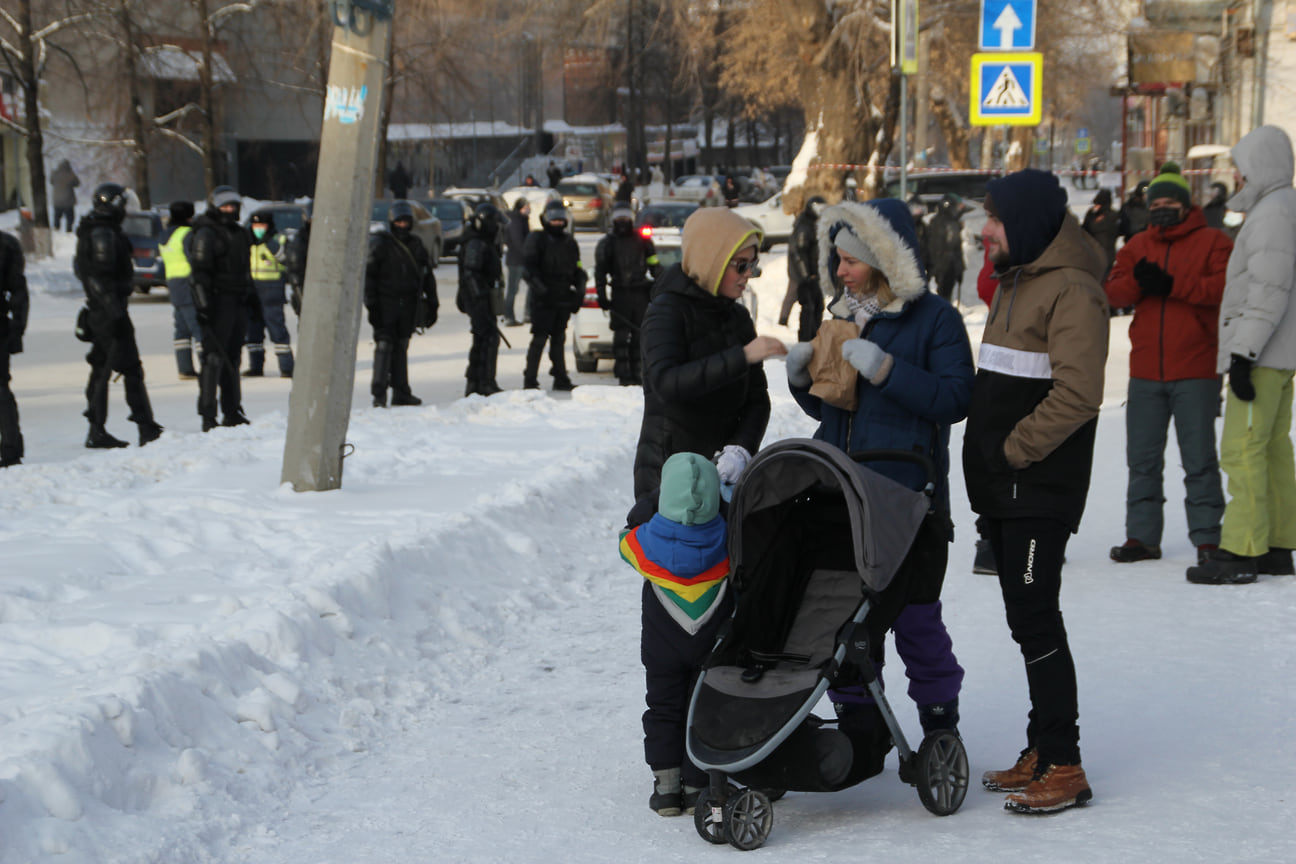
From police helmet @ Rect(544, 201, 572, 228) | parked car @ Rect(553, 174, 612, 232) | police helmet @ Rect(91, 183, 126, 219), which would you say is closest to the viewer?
police helmet @ Rect(91, 183, 126, 219)

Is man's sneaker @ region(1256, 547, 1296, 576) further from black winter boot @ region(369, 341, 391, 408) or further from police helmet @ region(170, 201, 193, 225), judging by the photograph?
police helmet @ region(170, 201, 193, 225)

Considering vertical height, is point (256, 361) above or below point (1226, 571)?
above

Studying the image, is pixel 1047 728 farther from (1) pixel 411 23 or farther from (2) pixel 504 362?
(1) pixel 411 23

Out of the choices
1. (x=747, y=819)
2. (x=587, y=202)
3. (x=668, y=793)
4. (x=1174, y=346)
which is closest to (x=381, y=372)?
(x=1174, y=346)

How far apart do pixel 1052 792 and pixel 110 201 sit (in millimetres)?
10294

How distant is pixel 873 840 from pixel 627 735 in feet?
4.44

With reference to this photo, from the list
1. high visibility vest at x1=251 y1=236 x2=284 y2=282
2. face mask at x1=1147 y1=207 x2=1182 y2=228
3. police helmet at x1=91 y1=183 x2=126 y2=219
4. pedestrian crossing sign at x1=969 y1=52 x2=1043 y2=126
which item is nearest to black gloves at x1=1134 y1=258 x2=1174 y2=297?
face mask at x1=1147 y1=207 x2=1182 y2=228

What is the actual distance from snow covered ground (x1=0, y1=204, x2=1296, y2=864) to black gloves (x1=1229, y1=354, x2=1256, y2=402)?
37.5 inches

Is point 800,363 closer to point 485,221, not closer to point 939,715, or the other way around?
point 939,715

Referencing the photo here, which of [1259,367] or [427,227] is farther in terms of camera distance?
[427,227]

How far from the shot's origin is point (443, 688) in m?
6.13

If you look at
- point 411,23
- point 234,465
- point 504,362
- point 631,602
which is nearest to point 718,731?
point 631,602

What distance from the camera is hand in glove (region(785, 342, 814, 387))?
4.74m

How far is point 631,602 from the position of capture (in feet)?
25.0
